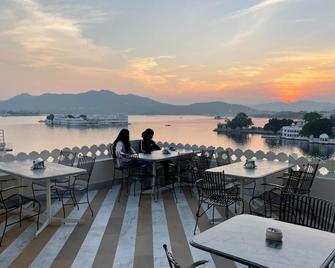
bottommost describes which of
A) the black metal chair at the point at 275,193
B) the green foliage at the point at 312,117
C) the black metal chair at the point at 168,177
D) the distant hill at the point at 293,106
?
the black metal chair at the point at 168,177

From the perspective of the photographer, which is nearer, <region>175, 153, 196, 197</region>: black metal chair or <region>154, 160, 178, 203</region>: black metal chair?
<region>175, 153, 196, 197</region>: black metal chair

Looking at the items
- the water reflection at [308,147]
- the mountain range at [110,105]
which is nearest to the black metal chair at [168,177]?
the water reflection at [308,147]

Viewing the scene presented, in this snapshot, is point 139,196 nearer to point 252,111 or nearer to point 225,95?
point 252,111

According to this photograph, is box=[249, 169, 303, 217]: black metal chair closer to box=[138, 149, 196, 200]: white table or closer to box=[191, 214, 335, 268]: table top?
box=[191, 214, 335, 268]: table top

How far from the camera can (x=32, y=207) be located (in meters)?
5.50

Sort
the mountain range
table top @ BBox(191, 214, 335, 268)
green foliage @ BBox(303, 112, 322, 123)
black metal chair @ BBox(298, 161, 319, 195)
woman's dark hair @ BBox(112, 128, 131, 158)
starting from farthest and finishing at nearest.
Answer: the mountain range, green foliage @ BBox(303, 112, 322, 123), woman's dark hair @ BBox(112, 128, 131, 158), black metal chair @ BBox(298, 161, 319, 195), table top @ BBox(191, 214, 335, 268)

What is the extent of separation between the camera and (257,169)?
4965mm

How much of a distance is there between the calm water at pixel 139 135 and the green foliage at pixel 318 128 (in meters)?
0.43

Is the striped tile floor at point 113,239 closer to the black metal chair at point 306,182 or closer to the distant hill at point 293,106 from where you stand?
the black metal chair at point 306,182

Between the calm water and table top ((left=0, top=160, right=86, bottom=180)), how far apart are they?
1.22 metres

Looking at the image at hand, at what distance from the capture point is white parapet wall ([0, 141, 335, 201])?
213 inches

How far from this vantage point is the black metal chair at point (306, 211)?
3019 millimetres

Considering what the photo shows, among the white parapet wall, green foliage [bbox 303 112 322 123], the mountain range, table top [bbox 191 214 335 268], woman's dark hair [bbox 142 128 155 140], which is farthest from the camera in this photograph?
the mountain range

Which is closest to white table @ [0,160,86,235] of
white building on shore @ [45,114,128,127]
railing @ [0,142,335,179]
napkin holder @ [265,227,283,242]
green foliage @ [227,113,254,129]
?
railing @ [0,142,335,179]
